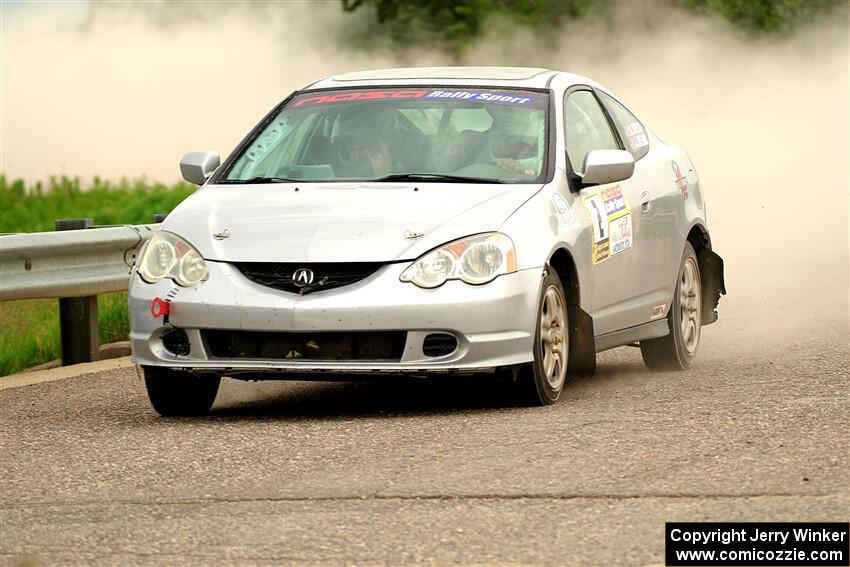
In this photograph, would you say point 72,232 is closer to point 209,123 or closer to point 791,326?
point 791,326

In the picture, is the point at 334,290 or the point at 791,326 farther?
the point at 791,326

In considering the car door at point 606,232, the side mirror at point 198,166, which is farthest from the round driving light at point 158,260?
the car door at point 606,232

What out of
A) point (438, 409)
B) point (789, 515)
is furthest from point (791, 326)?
point (789, 515)

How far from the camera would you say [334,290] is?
7836 mm

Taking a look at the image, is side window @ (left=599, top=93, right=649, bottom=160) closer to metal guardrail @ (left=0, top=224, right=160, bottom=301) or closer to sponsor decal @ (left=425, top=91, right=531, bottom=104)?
sponsor decal @ (left=425, top=91, right=531, bottom=104)

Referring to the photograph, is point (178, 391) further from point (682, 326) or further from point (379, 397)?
point (682, 326)

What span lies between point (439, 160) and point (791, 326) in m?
4.20

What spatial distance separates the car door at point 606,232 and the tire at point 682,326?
48 centimetres

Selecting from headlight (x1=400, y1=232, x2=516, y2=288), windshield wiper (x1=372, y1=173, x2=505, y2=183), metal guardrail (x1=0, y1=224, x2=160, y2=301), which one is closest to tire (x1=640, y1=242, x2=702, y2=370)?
windshield wiper (x1=372, y1=173, x2=505, y2=183)

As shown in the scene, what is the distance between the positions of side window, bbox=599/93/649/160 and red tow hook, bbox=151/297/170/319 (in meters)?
2.85

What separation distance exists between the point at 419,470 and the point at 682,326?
3748mm

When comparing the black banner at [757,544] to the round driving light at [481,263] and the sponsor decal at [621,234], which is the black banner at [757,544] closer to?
the round driving light at [481,263]

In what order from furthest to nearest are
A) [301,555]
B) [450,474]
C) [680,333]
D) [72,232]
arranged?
[72,232] → [680,333] → [450,474] → [301,555]

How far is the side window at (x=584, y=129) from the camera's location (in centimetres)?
910
